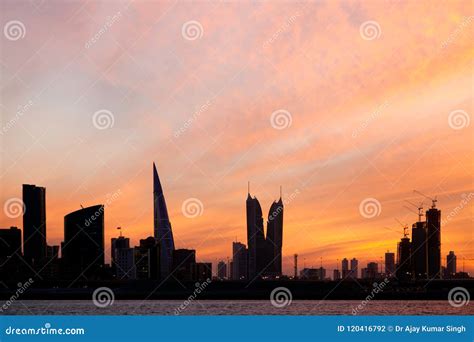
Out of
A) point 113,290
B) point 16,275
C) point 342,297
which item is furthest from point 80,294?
point 342,297

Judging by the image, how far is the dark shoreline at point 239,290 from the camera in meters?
182

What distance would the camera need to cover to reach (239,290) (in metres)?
184

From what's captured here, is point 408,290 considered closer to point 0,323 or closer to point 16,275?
point 16,275

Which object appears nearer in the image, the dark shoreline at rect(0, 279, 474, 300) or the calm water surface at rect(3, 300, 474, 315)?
the calm water surface at rect(3, 300, 474, 315)

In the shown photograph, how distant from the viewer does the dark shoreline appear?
182500 mm

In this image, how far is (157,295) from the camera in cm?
18125

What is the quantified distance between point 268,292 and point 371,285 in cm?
2602
